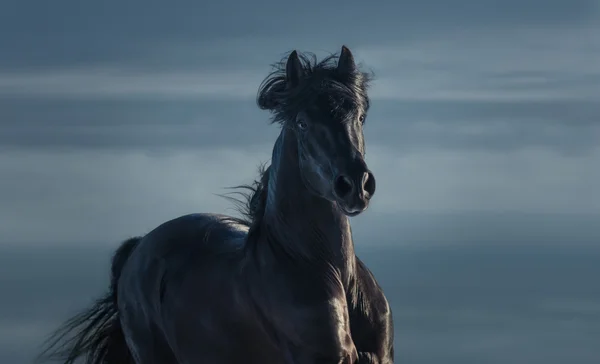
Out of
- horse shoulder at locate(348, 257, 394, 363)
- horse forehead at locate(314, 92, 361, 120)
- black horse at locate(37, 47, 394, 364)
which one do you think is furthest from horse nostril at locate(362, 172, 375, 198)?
horse shoulder at locate(348, 257, 394, 363)

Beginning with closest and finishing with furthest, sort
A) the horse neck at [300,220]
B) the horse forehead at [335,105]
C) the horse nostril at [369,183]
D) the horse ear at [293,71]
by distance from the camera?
the horse nostril at [369,183]
the horse forehead at [335,105]
the horse neck at [300,220]
the horse ear at [293,71]

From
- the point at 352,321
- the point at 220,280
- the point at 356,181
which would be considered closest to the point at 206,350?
the point at 220,280

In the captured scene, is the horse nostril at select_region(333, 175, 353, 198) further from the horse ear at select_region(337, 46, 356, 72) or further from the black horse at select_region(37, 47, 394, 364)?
the horse ear at select_region(337, 46, 356, 72)

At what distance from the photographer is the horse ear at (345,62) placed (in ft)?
26.1

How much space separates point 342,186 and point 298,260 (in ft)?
2.17

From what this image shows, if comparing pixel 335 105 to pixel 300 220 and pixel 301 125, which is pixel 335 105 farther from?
pixel 300 220

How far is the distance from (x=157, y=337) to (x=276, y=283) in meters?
1.44

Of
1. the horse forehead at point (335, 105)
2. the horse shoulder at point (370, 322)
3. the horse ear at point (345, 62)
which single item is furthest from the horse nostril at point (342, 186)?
the horse ear at point (345, 62)

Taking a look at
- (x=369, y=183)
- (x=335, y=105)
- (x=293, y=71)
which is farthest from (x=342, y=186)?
(x=293, y=71)

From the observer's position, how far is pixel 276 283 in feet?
25.6

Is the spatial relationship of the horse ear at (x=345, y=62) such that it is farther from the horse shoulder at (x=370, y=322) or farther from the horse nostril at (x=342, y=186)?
the horse shoulder at (x=370, y=322)

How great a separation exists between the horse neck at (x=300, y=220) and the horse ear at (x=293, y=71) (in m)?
0.24

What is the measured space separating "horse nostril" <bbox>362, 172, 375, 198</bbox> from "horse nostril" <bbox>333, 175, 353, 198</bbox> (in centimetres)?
7

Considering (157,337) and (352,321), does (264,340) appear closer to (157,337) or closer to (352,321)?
(352,321)
